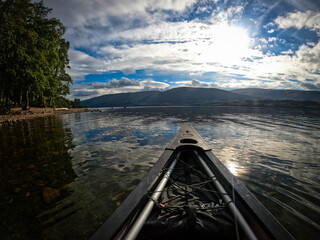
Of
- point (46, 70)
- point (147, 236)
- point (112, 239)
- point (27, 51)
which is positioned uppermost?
point (27, 51)

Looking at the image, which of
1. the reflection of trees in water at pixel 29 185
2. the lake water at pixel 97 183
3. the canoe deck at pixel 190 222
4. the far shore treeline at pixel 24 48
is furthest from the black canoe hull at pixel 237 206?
the far shore treeline at pixel 24 48

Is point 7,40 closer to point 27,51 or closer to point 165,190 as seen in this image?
point 27,51

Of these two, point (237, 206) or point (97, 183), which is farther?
point (97, 183)

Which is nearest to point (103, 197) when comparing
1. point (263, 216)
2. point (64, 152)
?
point (263, 216)

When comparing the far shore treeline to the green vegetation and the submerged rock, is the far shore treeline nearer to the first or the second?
→ the green vegetation

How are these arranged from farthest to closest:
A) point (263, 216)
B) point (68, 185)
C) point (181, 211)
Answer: point (68, 185) → point (181, 211) → point (263, 216)

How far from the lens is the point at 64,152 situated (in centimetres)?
775

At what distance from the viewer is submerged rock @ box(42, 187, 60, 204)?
3.85m

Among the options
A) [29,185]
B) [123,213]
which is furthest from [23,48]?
[123,213]

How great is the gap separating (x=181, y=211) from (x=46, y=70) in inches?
1397

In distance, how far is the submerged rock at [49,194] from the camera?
3852 mm

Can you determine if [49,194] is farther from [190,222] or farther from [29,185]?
[190,222]

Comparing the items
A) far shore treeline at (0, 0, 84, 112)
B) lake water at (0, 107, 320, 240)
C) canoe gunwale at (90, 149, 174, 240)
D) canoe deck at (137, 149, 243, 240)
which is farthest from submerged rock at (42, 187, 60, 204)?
far shore treeline at (0, 0, 84, 112)

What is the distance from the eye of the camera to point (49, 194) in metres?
4.11
